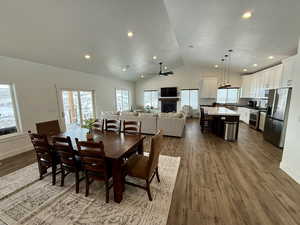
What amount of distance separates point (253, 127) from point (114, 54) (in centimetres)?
676

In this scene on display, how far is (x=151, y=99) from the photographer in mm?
10250

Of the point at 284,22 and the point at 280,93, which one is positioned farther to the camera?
the point at 280,93

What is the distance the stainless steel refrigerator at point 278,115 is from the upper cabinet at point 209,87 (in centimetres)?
436

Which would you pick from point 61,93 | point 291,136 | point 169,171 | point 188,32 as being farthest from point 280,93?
point 61,93

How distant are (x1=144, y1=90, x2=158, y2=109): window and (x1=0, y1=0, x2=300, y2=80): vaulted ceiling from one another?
5786mm

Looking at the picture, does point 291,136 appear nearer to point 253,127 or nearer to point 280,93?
point 280,93

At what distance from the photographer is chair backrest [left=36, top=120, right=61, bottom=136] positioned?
2.77m

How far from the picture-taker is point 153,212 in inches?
69.8

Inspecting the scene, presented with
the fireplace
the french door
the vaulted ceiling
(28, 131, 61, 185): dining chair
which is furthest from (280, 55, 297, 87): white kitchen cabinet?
the french door

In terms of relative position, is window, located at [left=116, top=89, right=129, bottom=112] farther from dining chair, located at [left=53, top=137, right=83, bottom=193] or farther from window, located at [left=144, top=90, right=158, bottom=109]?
dining chair, located at [left=53, top=137, right=83, bottom=193]

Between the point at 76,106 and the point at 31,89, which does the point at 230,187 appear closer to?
the point at 31,89

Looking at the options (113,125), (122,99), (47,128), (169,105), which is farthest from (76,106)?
(169,105)

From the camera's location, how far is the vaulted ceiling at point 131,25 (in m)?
2.33

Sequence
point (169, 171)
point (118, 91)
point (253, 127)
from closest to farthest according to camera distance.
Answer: point (169, 171)
point (253, 127)
point (118, 91)
